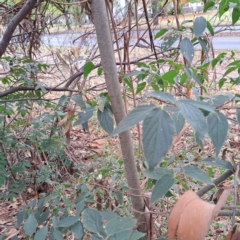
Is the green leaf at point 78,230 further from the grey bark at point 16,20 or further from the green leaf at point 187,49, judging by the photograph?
the grey bark at point 16,20

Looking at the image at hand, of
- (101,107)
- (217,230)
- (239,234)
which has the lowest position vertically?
(217,230)

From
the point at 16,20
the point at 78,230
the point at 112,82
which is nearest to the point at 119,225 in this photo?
the point at 78,230

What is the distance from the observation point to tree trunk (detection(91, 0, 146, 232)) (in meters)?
0.57

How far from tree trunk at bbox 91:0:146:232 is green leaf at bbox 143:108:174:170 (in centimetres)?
27

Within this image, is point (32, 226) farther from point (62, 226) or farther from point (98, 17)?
point (98, 17)

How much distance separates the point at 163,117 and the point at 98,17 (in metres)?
0.33

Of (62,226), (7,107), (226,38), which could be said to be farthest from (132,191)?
(226,38)

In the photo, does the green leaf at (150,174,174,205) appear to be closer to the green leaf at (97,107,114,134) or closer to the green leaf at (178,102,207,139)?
the green leaf at (178,102,207,139)

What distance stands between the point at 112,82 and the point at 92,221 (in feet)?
0.94

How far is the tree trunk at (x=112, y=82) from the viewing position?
22.5 inches

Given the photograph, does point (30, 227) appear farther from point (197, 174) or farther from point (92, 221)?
point (197, 174)

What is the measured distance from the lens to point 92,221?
0.52 meters

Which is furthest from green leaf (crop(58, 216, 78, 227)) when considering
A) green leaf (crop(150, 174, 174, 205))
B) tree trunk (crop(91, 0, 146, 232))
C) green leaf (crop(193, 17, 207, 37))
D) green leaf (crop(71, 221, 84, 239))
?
green leaf (crop(193, 17, 207, 37))

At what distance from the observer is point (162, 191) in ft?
1.35
